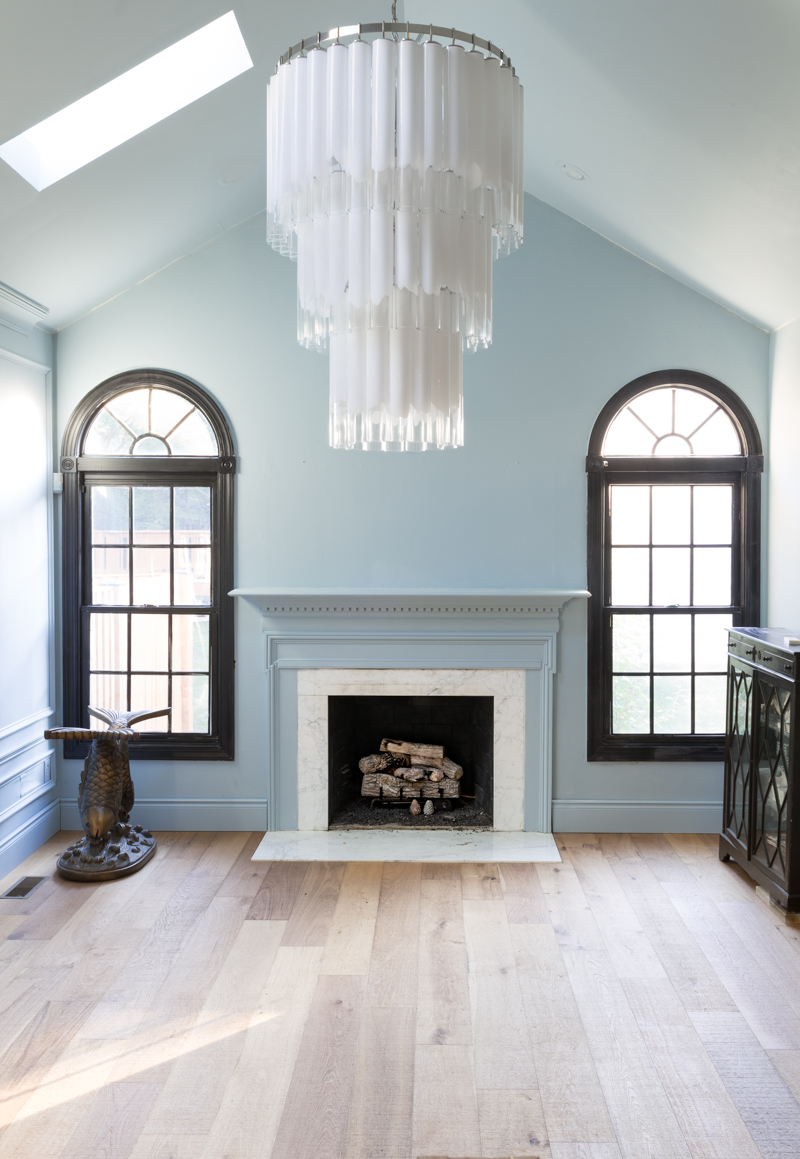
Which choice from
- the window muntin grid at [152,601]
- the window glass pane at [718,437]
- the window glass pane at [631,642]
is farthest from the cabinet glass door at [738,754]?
the window muntin grid at [152,601]

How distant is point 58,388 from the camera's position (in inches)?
176

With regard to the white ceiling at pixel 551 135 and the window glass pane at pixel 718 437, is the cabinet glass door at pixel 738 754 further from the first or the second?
the white ceiling at pixel 551 135

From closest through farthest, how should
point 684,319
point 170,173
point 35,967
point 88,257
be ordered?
point 35,967 < point 170,173 < point 88,257 < point 684,319

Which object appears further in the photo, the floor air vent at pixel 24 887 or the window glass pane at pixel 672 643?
the window glass pane at pixel 672 643

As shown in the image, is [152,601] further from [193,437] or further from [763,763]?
[763,763]

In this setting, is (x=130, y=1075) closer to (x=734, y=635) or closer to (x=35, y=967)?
(x=35, y=967)

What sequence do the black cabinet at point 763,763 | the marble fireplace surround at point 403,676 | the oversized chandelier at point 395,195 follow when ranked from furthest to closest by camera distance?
1. the marble fireplace surround at point 403,676
2. the black cabinet at point 763,763
3. the oversized chandelier at point 395,195

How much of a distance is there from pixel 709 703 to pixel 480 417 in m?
2.00

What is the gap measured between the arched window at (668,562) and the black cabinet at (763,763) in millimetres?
392

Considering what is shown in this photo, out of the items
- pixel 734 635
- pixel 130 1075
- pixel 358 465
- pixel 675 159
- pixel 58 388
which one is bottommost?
pixel 130 1075

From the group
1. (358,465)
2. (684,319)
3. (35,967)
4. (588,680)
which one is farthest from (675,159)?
(35,967)

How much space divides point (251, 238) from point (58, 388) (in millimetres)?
1318

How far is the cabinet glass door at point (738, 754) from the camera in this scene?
3887 mm

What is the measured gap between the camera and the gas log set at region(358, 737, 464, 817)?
4.72 meters
